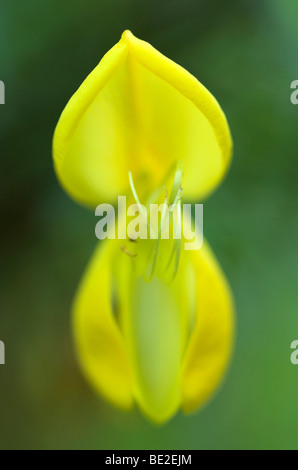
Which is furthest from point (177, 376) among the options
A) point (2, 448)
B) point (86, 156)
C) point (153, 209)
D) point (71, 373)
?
point (2, 448)

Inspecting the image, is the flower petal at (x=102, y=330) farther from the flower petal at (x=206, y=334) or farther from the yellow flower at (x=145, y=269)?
the flower petal at (x=206, y=334)

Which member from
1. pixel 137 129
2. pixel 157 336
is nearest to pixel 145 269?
pixel 157 336

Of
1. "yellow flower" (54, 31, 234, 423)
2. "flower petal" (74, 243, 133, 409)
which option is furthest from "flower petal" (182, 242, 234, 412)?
"flower petal" (74, 243, 133, 409)

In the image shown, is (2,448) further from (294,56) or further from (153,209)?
(294,56)

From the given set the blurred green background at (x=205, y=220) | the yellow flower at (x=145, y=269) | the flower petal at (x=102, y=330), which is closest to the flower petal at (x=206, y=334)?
the yellow flower at (x=145, y=269)

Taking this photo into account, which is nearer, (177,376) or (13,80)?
(177,376)

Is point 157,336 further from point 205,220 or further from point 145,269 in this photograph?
point 205,220

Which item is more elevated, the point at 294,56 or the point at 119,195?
the point at 294,56
